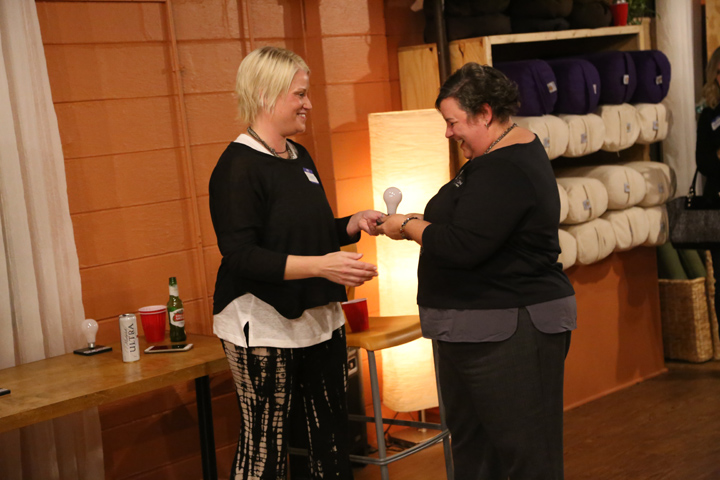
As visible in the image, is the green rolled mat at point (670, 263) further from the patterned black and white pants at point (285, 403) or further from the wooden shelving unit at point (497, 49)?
the patterned black and white pants at point (285, 403)

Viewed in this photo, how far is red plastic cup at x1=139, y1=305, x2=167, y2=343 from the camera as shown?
9.37 feet

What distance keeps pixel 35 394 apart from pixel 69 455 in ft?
1.88

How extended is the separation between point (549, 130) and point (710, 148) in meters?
0.93

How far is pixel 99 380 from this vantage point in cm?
244

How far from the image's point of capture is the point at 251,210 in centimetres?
213

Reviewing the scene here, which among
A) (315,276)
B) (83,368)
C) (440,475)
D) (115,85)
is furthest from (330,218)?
(440,475)

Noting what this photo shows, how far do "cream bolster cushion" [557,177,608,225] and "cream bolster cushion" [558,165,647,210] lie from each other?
75 millimetres

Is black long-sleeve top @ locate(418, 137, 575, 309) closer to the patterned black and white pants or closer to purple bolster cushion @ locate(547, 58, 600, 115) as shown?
the patterned black and white pants

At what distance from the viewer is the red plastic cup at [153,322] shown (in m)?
2.86

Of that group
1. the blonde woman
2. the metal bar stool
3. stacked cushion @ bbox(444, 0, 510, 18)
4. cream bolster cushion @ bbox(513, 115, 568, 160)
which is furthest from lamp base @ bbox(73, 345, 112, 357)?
stacked cushion @ bbox(444, 0, 510, 18)

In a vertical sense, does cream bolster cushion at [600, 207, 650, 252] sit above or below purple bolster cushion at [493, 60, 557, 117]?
below

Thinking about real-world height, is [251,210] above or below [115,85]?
below

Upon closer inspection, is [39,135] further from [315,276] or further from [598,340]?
[598,340]

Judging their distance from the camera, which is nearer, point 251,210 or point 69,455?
point 251,210
